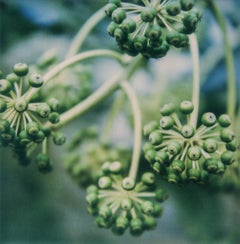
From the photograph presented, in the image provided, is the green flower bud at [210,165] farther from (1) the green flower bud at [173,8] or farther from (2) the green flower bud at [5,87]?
(2) the green flower bud at [5,87]

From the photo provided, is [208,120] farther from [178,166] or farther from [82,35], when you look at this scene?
[82,35]

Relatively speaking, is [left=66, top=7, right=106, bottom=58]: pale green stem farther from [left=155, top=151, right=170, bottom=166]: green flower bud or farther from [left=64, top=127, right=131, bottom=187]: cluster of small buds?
[left=155, top=151, right=170, bottom=166]: green flower bud

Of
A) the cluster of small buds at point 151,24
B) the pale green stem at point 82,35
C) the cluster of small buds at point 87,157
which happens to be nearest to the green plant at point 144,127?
the cluster of small buds at point 151,24

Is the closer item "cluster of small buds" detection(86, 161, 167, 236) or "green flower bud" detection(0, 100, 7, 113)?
"green flower bud" detection(0, 100, 7, 113)

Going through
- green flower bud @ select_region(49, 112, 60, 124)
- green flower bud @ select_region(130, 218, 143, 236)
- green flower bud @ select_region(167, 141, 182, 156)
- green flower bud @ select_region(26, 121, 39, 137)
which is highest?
green flower bud @ select_region(49, 112, 60, 124)

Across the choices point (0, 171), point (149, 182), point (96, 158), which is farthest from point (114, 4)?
point (0, 171)

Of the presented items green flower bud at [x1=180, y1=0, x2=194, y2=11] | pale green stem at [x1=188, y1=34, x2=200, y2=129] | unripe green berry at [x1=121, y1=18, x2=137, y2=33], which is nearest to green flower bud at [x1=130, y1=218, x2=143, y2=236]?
pale green stem at [x1=188, y1=34, x2=200, y2=129]

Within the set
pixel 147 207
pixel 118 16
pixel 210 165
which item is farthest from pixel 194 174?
pixel 118 16
